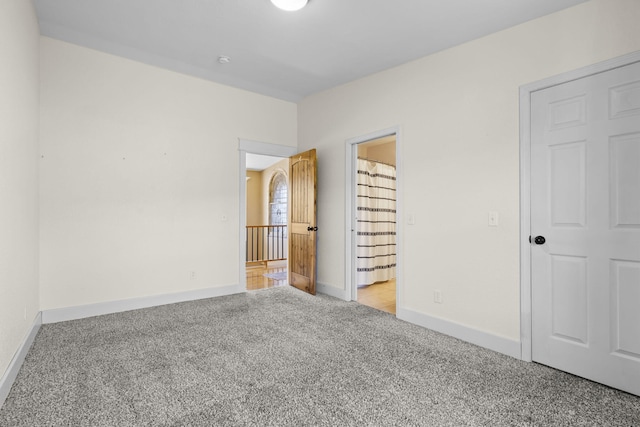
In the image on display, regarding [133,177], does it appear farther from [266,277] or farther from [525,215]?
[525,215]

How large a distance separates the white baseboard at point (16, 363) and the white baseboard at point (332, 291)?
304 cm

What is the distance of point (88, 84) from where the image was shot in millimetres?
3436

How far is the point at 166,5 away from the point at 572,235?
3583mm

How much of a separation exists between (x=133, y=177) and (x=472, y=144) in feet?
11.7

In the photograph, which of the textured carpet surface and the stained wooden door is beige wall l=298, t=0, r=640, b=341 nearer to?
the textured carpet surface

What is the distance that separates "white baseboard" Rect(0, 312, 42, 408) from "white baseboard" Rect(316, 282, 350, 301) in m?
3.04

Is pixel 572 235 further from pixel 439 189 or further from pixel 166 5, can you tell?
pixel 166 5

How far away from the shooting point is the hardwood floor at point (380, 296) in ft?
13.0

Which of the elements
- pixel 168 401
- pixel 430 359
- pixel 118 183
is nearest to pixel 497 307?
pixel 430 359

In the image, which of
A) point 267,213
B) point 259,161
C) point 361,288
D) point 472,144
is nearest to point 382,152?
point 361,288

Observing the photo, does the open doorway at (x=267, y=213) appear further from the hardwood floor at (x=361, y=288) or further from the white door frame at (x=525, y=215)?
the white door frame at (x=525, y=215)

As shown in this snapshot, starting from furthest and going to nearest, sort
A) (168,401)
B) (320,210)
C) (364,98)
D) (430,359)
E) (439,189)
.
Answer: (320,210) < (364,98) < (439,189) < (430,359) < (168,401)

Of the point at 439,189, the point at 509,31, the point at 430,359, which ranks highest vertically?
the point at 509,31

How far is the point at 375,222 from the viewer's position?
5215 mm
